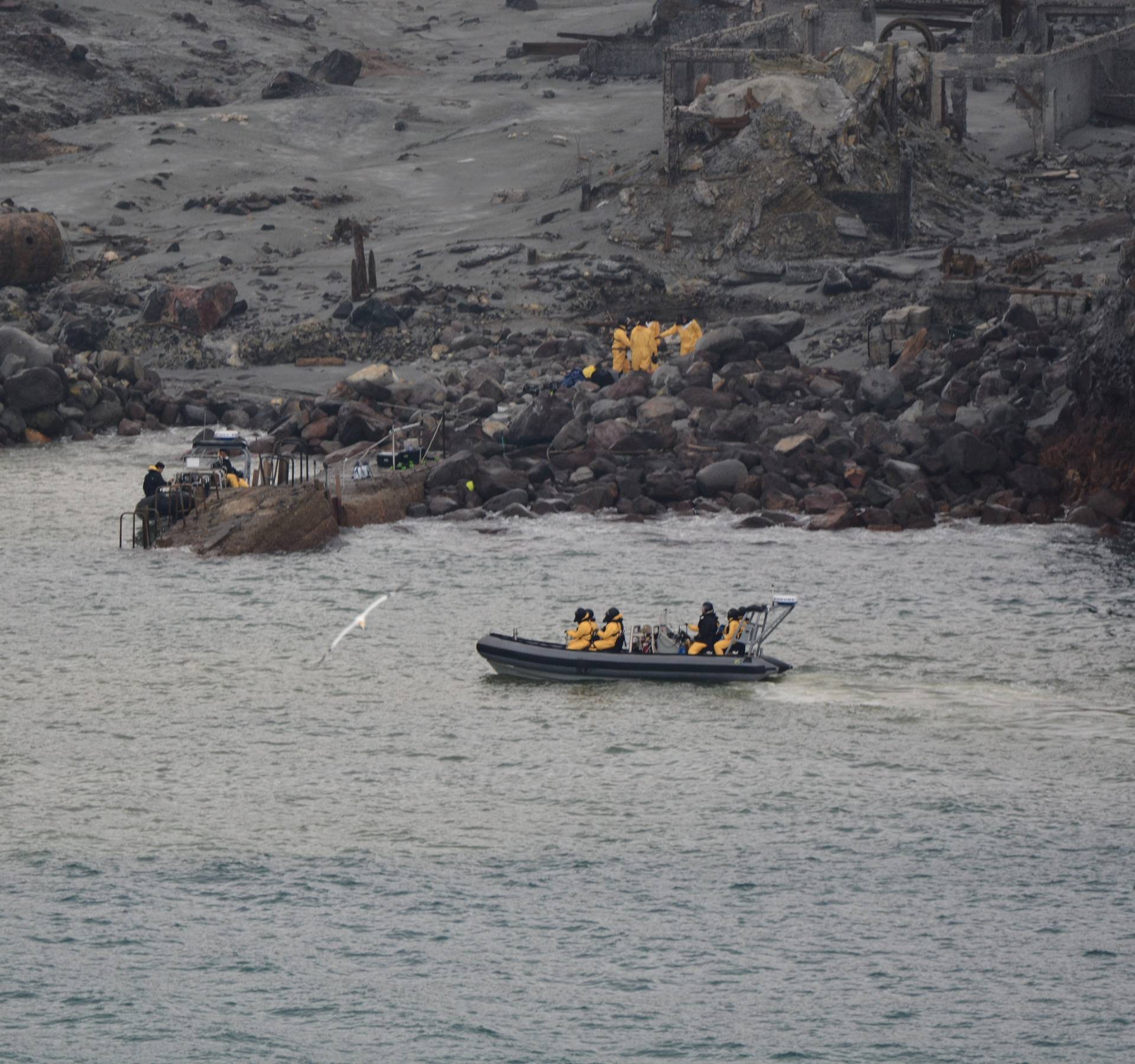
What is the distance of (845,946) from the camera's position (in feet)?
90.6

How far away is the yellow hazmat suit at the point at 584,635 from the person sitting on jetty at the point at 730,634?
239 centimetres

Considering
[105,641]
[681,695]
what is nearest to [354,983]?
[681,695]

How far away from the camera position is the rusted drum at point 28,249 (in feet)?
237

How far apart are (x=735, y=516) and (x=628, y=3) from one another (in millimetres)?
72159

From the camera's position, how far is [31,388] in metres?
59.9

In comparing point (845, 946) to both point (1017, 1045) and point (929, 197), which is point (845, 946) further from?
point (929, 197)

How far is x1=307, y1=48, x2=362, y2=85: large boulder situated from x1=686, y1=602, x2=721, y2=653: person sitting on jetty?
232 ft

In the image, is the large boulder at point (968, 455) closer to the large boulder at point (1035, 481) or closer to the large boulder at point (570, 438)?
the large boulder at point (1035, 481)

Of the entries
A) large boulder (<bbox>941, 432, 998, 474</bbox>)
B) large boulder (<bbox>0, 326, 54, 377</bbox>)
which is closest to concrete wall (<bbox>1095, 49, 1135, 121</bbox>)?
large boulder (<bbox>941, 432, 998, 474</bbox>)

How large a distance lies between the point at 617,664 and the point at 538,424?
17.6 metres

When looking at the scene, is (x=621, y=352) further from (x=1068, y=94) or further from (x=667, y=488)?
(x=1068, y=94)

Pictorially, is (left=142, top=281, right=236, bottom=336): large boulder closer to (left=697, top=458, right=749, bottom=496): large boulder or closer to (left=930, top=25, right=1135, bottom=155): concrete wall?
(left=697, top=458, right=749, bottom=496): large boulder

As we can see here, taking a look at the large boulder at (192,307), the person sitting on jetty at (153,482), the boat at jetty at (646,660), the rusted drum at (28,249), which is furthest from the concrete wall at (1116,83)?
the boat at jetty at (646,660)

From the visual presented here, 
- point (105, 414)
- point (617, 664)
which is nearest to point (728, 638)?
point (617, 664)
